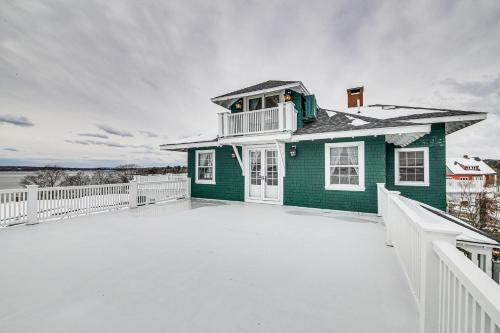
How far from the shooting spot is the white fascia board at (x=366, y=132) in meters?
5.48

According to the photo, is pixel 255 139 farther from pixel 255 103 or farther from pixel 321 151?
pixel 321 151

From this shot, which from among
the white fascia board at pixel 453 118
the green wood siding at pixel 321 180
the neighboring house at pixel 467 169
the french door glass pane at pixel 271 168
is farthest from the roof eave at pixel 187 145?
the neighboring house at pixel 467 169

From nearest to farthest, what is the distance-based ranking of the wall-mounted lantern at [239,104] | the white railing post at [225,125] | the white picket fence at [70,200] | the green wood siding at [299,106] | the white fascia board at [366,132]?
the white picket fence at [70,200], the white fascia board at [366,132], the green wood siding at [299,106], the white railing post at [225,125], the wall-mounted lantern at [239,104]

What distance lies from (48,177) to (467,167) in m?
53.8

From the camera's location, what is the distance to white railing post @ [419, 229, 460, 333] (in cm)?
140

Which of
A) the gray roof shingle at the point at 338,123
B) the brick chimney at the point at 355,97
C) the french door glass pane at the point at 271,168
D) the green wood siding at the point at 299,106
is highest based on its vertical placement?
the brick chimney at the point at 355,97

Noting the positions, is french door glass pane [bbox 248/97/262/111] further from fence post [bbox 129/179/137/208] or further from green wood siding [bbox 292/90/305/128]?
fence post [bbox 129/179/137/208]

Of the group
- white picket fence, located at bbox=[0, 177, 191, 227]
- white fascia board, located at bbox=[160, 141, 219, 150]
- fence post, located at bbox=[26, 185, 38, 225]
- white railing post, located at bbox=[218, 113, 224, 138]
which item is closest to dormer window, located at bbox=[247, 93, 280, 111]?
white railing post, located at bbox=[218, 113, 224, 138]

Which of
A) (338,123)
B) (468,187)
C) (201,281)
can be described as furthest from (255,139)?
(468,187)

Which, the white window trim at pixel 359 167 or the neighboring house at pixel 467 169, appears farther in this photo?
the neighboring house at pixel 467 169

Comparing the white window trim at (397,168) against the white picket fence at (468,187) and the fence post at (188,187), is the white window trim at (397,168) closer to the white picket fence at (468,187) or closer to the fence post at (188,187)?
the fence post at (188,187)

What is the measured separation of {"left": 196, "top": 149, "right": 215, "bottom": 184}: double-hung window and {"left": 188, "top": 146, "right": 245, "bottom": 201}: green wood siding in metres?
0.19

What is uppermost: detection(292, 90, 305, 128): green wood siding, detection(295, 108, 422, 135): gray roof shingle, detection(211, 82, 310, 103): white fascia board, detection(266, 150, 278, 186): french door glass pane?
detection(211, 82, 310, 103): white fascia board

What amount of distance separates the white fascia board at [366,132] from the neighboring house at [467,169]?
32.0 metres
